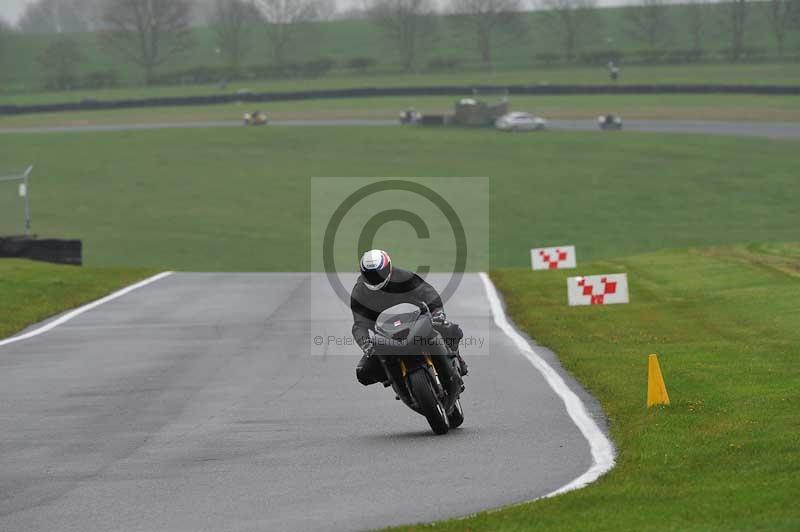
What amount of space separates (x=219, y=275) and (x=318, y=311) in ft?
36.7

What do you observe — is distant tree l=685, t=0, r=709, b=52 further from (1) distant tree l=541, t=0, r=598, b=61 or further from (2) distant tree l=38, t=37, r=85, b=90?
(2) distant tree l=38, t=37, r=85, b=90

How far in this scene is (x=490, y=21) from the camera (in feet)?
441

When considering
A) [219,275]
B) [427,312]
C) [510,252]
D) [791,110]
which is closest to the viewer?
[427,312]

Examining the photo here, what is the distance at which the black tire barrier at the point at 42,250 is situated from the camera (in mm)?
35625

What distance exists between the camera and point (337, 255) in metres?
45.5

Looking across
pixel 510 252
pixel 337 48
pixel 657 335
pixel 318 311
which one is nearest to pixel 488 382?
pixel 657 335

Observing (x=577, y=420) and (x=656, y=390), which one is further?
(x=656, y=390)

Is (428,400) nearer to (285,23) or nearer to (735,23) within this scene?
(735,23)

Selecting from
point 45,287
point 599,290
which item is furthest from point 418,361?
point 45,287

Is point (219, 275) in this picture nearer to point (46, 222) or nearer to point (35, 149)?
point (46, 222)

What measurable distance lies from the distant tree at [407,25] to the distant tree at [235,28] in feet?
50.7

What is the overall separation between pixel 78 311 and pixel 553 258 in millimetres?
13715

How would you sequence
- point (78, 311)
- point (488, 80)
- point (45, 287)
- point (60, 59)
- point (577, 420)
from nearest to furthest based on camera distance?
point (577, 420)
point (78, 311)
point (45, 287)
point (488, 80)
point (60, 59)

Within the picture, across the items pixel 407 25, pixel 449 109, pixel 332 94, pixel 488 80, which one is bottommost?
pixel 449 109
